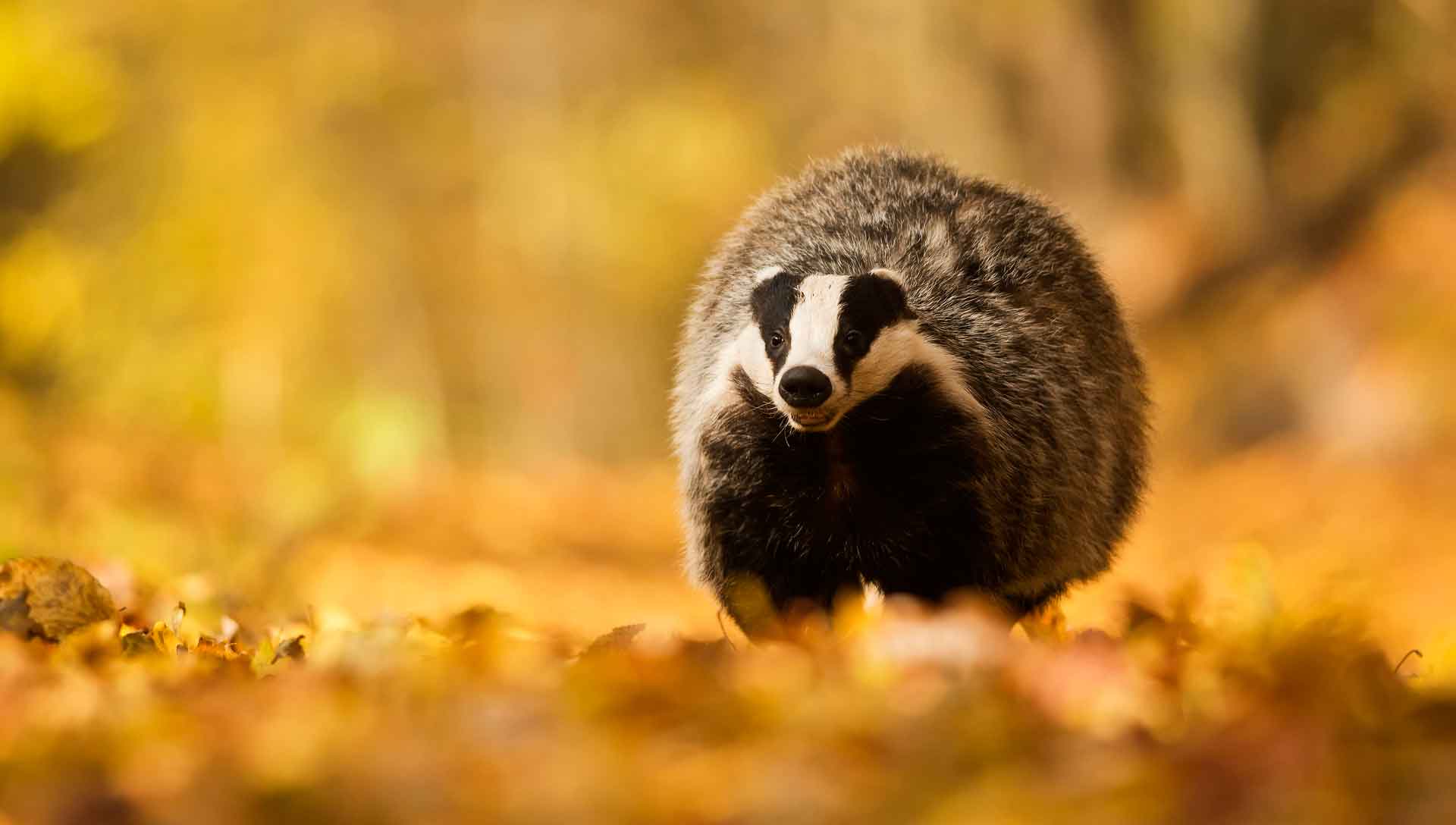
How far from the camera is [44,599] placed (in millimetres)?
3297

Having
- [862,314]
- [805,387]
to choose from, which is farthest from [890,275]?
[805,387]

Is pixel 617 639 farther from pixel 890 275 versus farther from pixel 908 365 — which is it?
pixel 890 275

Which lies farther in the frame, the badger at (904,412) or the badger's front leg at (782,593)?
the badger's front leg at (782,593)

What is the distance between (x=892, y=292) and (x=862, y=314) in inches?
4.8

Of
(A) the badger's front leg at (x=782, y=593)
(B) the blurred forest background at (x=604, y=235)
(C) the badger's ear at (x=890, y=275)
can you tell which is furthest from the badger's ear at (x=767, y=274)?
(B) the blurred forest background at (x=604, y=235)

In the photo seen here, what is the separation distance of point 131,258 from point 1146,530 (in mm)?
7768

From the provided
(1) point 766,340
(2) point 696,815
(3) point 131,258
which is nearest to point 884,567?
(1) point 766,340

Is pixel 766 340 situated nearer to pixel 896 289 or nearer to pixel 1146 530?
pixel 896 289

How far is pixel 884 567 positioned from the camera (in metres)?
3.73

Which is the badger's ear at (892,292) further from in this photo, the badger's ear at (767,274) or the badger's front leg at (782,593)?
the badger's front leg at (782,593)

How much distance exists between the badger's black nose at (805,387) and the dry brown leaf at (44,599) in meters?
1.65

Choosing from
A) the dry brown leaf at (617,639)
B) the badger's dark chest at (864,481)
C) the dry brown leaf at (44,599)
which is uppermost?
the badger's dark chest at (864,481)

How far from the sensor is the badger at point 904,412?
3707 mm

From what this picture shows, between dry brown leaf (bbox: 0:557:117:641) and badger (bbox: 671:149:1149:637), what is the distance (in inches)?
60.7
